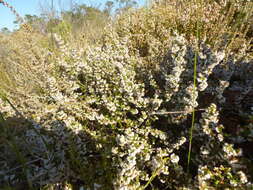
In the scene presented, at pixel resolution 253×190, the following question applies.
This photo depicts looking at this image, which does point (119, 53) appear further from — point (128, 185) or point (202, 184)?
point (202, 184)

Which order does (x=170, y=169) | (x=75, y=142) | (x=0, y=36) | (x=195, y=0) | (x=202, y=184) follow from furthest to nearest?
(x=0, y=36) < (x=195, y=0) < (x=75, y=142) < (x=170, y=169) < (x=202, y=184)

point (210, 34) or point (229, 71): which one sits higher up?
point (210, 34)

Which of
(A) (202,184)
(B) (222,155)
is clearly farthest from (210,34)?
(A) (202,184)

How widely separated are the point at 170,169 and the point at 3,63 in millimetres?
3035

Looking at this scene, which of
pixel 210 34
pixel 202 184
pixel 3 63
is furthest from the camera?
pixel 3 63

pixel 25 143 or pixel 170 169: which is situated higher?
pixel 25 143

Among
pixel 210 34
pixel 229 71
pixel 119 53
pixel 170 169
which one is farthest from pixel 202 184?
pixel 210 34

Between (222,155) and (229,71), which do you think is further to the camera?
(229,71)

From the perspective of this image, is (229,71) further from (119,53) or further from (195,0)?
(195,0)

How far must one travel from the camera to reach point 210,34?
2.45 meters

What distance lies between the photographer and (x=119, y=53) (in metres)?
1.90

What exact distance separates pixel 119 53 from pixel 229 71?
3.94 ft

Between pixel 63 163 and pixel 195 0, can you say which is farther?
pixel 195 0

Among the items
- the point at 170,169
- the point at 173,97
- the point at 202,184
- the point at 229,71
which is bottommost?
the point at 170,169
